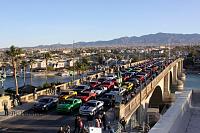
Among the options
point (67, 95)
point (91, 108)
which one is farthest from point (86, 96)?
point (91, 108)

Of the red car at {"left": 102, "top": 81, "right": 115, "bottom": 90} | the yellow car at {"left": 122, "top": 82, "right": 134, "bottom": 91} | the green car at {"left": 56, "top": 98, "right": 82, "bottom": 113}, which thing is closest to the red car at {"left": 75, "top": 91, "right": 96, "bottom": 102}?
the green car at {"left": 56, "top": 98, "right": 82, "bottom": 113}

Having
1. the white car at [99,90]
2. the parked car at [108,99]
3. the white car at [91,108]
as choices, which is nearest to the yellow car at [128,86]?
the white car at [99,90]

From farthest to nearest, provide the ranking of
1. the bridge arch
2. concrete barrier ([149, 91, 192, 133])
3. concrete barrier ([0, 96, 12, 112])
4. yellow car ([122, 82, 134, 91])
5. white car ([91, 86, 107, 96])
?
the bridge arch → yellow car ([122, 82, 134, 91]) → white car ([91, 86, 107, 96]) → concrete barrier ([0, 96, 12, 112]) → concrete barrier ([149, 91, 192, 133])

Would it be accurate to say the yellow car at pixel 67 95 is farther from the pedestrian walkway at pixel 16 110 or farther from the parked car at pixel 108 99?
the parked car at pixel 108 99

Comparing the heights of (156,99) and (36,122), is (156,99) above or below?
below

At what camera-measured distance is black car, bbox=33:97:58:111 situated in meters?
33.3

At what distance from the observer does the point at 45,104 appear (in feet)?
111

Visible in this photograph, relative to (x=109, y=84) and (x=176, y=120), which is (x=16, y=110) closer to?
(x=109, y=84)

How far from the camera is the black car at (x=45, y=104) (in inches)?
1312

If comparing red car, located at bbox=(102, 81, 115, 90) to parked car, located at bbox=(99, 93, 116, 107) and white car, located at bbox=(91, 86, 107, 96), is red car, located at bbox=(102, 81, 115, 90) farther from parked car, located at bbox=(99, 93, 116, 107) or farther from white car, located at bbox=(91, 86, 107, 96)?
parked car, located at bbox=(99, 93, 116, 107)

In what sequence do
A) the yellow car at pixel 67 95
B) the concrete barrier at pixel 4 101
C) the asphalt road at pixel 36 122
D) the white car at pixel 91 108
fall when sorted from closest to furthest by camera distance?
the asphalt road at pixel 36 122
the white car at pixel 91 108
the concrete barrier at pixel 4 101
the yellow car at pixel 67 95

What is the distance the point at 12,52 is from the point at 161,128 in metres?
42.0

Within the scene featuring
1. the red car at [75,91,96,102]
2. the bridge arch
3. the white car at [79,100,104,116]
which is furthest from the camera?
the bridge arch

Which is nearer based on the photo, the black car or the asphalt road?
the asphalt road
